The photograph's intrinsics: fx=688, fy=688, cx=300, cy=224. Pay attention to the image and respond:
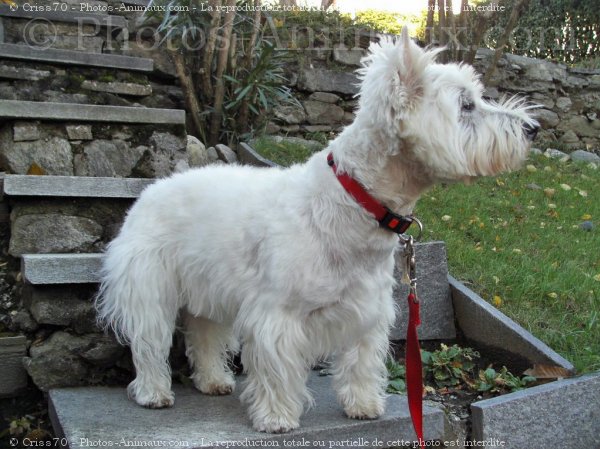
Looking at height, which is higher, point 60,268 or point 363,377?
point 60,268

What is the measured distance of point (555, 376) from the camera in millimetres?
3363

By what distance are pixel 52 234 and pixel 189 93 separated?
2.35 m

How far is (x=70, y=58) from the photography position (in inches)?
188

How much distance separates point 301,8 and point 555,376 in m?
5.67

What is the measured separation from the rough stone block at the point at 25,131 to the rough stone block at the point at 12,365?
139cm

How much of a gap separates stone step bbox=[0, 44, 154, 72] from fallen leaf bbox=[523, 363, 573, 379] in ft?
11.2

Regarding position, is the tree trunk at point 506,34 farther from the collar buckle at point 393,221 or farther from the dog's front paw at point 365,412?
the dog's front paw at point 365,412

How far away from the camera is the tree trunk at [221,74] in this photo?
5770mm

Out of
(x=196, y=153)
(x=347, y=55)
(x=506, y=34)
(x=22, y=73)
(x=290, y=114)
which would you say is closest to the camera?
(x=22, y=73)

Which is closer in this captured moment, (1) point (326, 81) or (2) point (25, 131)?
(2) point (25, 131)

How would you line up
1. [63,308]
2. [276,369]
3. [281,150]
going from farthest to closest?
[281,150] < [63,308] < [276,369]

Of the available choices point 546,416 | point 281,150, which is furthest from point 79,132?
point 546,416

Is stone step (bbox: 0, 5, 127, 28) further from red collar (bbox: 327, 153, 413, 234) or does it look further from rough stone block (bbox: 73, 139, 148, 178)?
red collar (bbox: 327, 153, 413, 234)

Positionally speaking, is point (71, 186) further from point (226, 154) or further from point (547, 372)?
point (547, 372)
